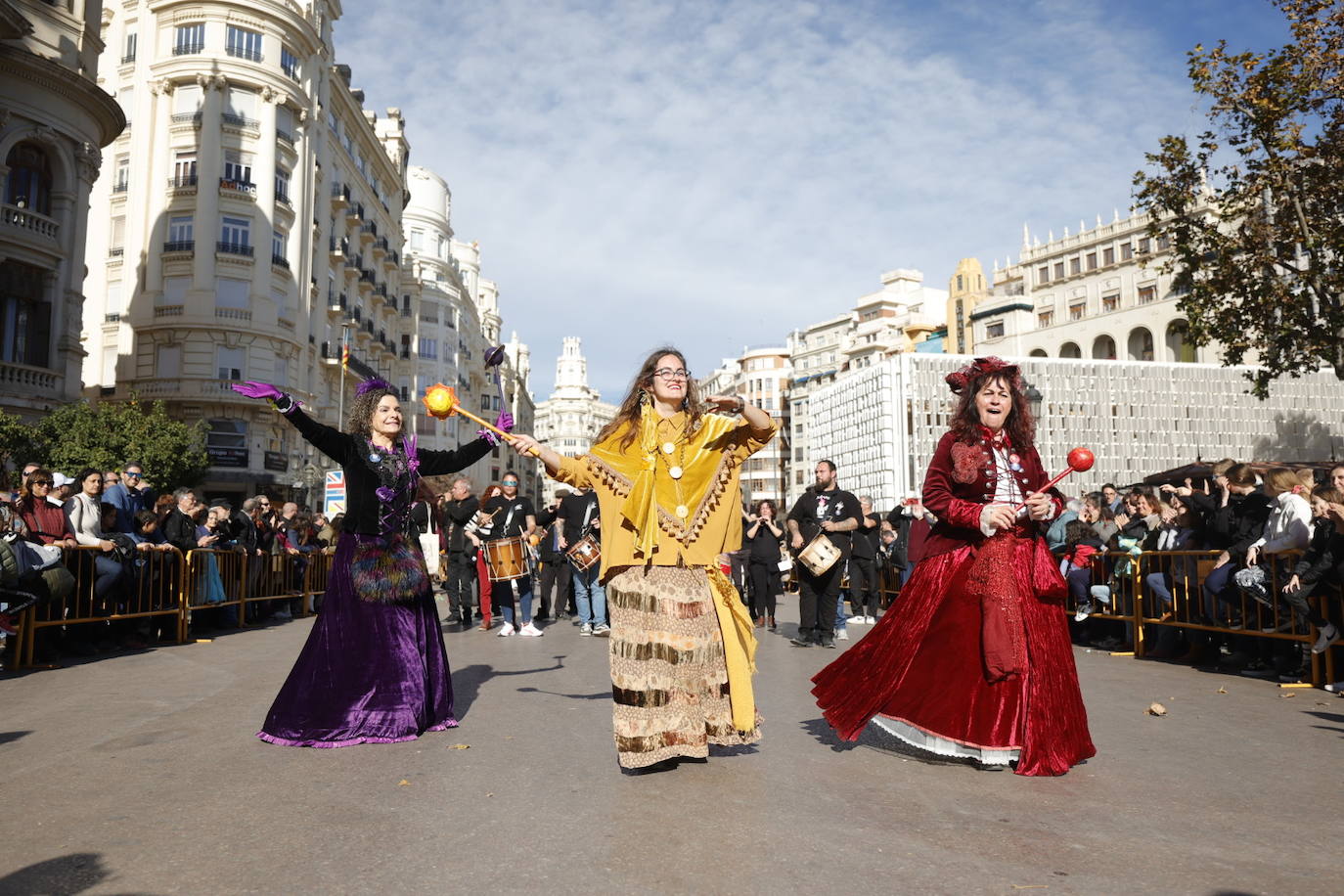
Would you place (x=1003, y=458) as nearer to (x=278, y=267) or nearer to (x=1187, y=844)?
(x=1187, y=844)

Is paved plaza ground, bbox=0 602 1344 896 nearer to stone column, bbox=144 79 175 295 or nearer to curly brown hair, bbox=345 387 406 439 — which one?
curly brown hair, bbox=345 387 406 439

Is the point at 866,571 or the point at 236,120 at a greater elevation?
the point at 236,120

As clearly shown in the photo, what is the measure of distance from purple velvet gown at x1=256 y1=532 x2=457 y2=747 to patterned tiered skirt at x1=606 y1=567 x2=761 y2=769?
1.59 metres

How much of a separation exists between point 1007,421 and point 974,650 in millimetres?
1319

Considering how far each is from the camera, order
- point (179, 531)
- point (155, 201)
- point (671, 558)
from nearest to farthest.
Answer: point (671, 558), point (179, 531), point (155, 201)

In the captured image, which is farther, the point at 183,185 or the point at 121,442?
the point at 183,185

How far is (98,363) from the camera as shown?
4028 centimetres

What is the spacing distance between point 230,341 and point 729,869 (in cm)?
4001

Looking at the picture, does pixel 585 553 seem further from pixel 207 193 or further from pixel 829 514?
pixel 207 193

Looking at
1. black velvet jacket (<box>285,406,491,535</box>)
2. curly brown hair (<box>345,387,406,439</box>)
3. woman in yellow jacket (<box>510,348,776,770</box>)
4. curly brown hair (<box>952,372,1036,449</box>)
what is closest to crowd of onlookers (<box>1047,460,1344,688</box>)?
curly brown hair (<box>952,372,1036,449</box>)

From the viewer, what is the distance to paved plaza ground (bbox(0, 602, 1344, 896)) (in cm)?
341

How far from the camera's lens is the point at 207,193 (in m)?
39.3

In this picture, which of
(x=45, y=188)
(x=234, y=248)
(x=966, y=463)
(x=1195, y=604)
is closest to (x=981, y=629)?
(x=966, y=463)

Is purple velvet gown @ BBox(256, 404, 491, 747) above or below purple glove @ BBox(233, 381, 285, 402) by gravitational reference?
below
